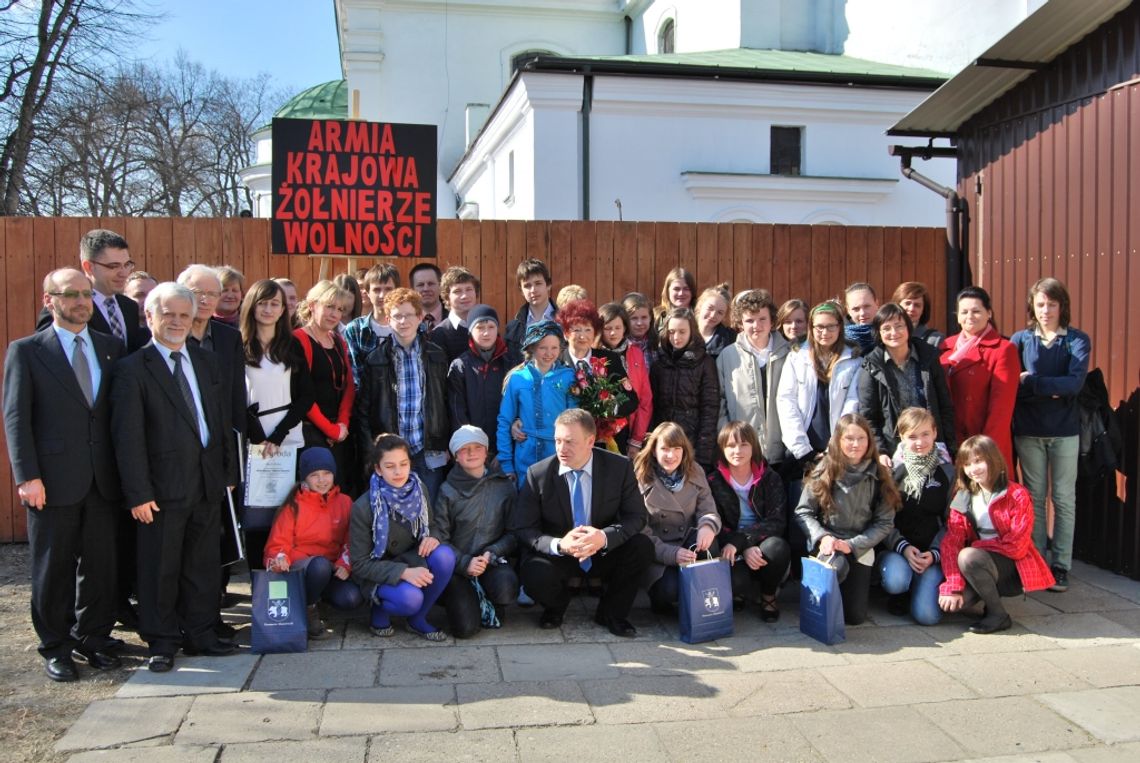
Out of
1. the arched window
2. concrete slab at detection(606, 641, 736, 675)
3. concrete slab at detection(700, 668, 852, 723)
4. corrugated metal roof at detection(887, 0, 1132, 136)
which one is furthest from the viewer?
the arched window

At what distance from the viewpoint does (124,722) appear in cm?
405

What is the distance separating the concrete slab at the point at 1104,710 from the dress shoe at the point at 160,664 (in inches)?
167

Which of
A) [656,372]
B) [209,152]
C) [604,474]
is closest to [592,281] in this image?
[656,372]

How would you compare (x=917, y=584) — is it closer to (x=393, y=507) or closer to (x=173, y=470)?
(x=393, y=507)

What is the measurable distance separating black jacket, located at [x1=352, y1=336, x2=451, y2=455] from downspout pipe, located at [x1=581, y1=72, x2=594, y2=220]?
34.2 ft

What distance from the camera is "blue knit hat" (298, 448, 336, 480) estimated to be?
209 inches

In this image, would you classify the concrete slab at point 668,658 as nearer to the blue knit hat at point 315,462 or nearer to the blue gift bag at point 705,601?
the blue gift bag at point 705,601

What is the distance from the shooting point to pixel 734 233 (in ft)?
26.8

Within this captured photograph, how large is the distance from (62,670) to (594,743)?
8.75 ft

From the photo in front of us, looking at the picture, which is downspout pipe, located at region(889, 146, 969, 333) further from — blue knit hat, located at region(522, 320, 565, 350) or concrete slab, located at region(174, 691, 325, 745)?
concrete slab, located at region(174, 691, 325, 745)

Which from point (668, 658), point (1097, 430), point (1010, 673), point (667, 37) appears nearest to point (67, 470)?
point (668, 658)

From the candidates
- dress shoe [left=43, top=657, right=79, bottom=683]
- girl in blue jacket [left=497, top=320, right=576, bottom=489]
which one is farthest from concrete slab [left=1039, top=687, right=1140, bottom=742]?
dress shoe [left=43, top=657, right=79, bottom=683]

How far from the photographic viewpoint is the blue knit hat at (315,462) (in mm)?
5301

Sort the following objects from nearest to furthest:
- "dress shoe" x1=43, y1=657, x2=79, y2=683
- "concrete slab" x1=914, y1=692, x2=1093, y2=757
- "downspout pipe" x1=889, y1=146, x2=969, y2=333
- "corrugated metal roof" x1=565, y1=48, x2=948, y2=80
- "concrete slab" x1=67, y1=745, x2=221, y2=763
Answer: "concrete slab" x1=67, y1=745, x2=221, y2=763 < "concrete slab" x1=914, y1=692, x2=1093, y2=757 < "dress shoe" x1=43, y1=657, x2=79, y2=683 < "downspout pipe" x1=889, y1=146, x2=969, y2=333 < "corrugated metal roof" x1=565, y1=48, x2=948, y2=80
